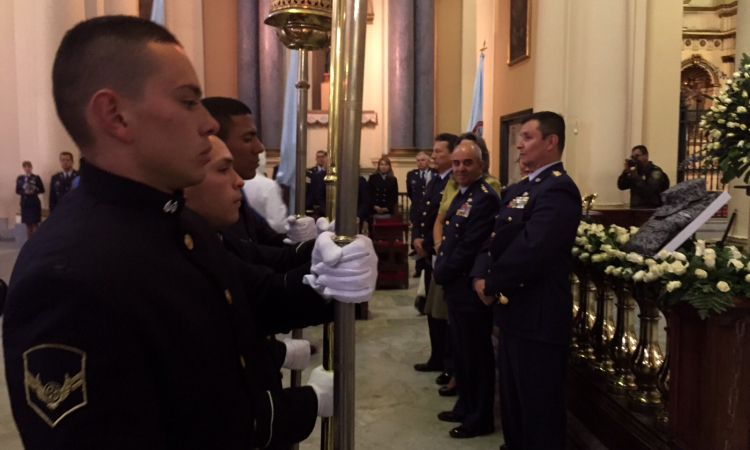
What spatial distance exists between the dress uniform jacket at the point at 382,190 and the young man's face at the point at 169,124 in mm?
8794

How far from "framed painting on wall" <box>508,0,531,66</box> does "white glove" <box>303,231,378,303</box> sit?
8.76 m

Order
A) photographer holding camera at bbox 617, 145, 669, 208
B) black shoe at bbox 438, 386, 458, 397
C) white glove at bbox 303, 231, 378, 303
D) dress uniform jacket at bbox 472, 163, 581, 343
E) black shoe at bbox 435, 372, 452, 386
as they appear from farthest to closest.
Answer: photographer holding camera at bbox 617, 145, 669, 208
black shoe at bbox 435, 372, 452, 386
black shoe at bbox 438, 386, 458, 397
dress uniform jacket at bbox 472, 163, 581, 343
white glove at bbox 303, 231, 378, 303

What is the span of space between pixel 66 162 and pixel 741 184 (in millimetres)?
9472

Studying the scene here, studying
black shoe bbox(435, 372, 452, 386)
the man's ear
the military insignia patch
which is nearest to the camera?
the military insignia patch

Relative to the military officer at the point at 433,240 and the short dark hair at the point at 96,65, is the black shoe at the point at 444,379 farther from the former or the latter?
the short dark hair at the point at 96,65

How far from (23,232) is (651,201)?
967 cm

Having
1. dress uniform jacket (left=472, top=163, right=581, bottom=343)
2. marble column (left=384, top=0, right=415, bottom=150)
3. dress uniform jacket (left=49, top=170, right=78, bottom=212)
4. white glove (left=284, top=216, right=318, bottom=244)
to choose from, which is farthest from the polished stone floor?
marble column (left=384, top=0, right=415, bottom=150)

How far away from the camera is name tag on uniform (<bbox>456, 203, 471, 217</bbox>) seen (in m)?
3.24

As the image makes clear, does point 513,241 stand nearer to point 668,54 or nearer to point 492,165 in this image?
point 668,54

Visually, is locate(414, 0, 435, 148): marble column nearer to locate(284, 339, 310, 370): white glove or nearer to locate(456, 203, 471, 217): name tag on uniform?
locate(456, 203, 471, 217): name tag on uniform

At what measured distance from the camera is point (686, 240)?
2402mm

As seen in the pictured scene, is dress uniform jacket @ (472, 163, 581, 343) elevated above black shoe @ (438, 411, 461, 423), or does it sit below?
above

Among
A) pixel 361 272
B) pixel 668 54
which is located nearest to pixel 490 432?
pixel 361 272

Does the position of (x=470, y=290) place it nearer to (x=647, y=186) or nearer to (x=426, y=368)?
(x=426, y=368)
